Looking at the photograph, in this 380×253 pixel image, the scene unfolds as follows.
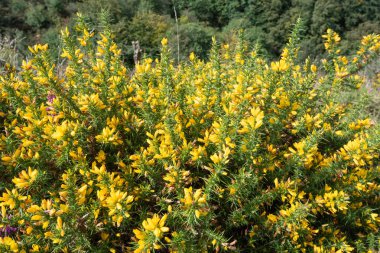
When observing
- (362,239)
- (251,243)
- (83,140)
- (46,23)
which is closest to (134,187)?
(83,140)

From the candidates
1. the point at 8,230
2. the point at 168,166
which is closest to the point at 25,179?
the point at 8,230

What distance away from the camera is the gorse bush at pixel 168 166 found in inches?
56.4

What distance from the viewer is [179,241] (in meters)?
1.39

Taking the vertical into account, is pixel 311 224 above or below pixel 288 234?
below

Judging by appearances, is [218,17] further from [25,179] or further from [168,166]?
[25,179]

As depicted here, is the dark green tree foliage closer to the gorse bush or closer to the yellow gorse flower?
the gorse bush

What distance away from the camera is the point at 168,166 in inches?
63.7

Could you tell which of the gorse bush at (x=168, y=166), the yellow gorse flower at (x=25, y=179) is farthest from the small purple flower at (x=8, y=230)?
the yellow gorse flower at (x=25, y=179)

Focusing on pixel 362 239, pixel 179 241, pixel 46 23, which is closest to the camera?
pixel 179 241

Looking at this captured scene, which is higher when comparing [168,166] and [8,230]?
[168,166]

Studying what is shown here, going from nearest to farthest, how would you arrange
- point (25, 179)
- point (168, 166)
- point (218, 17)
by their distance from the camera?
1. point (25, 179)
2. point (168, 166)
3. point (218, 17)

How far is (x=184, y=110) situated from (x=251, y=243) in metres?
0.86

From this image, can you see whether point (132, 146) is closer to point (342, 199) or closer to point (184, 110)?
point (184, 110)

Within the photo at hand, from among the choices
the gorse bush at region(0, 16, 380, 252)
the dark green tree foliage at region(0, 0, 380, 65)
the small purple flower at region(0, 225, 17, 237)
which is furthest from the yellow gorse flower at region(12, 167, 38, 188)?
the dark green tree foliage at region(0, 0, 380, 65)
